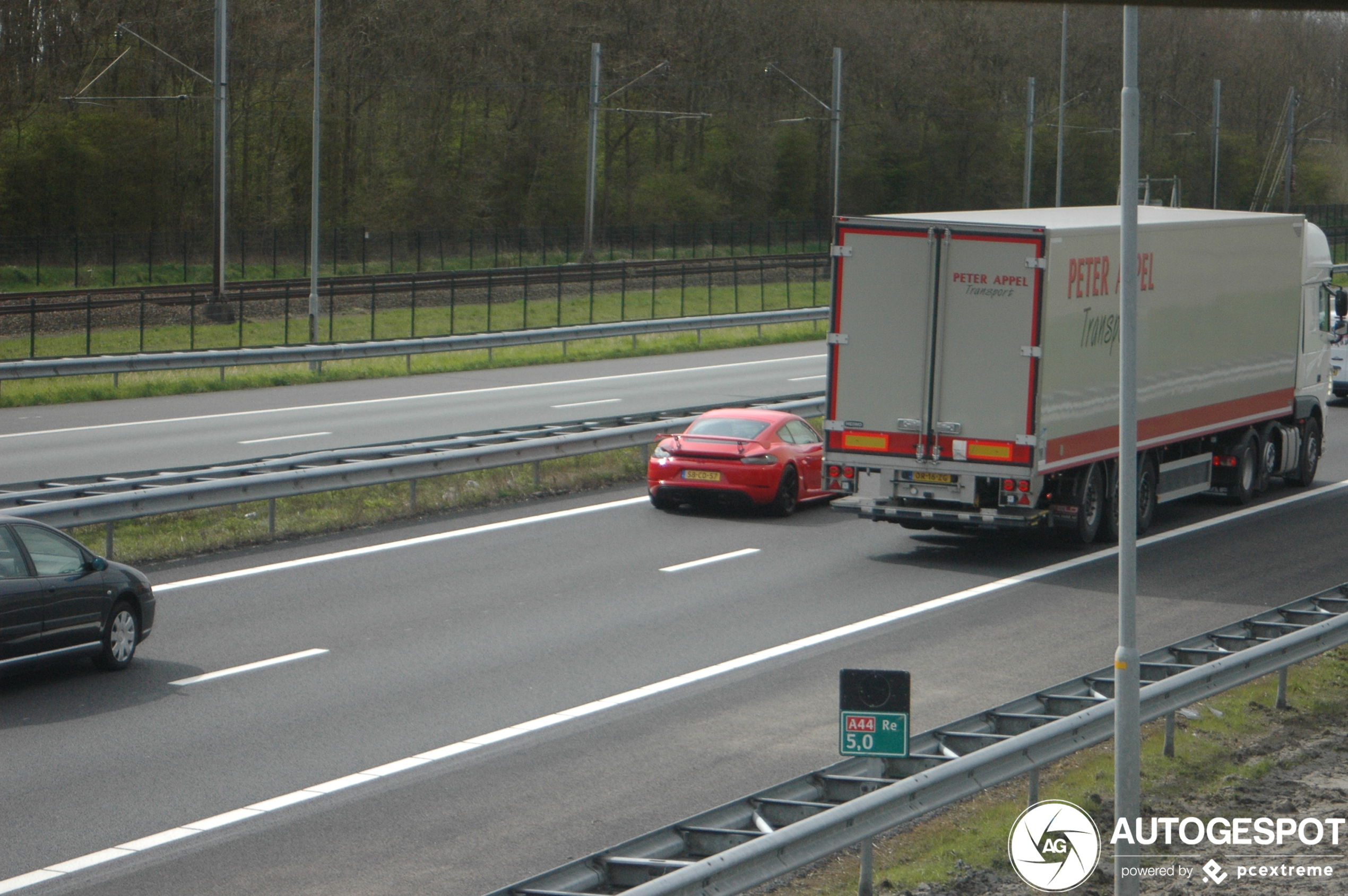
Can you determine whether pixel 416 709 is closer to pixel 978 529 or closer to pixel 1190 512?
pixel 978 529

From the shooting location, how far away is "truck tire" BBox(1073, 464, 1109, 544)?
18.9m

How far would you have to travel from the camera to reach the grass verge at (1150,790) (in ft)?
27.4

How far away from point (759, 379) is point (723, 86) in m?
54.2

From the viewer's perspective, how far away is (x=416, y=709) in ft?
38.7

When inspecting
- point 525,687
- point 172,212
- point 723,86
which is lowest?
point 525,687

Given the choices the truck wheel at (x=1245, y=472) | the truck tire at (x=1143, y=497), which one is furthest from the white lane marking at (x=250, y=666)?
the truck wheel at (x=1245, y=472)

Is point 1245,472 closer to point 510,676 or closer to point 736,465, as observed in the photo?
point 736,465

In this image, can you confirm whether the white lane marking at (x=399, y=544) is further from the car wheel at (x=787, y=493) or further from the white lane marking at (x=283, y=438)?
the white lane marking at (x=283, y=438)

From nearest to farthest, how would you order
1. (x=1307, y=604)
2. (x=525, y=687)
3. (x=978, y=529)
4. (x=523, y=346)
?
(x=525, y=687), (x=1307, y=604), (x=978, y=529), (x=523, y=346)

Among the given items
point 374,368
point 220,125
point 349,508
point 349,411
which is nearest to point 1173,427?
point 349,508

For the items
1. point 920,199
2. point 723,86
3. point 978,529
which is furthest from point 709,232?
point 978,529

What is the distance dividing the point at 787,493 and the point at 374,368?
60.6 feet

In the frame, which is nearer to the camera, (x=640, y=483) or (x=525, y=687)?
(x=525, y=687)

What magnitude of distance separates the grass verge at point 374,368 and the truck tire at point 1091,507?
20144mm
